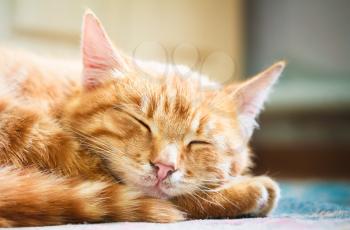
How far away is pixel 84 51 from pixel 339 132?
316 centimetres

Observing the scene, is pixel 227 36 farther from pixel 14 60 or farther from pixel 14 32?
pixel 14 60

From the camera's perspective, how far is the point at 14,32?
2.60 metres

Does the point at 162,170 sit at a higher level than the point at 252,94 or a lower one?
lower

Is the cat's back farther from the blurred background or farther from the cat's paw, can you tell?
the blurred background

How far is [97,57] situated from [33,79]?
21 centimetres

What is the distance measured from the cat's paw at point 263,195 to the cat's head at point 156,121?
8 cm

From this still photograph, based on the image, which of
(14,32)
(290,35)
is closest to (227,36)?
(290,35)

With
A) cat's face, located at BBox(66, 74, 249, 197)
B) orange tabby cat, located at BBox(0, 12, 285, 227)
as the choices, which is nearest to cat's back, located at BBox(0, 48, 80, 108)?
orange tabby cat, located at BBox(0, 12, 285, 227)

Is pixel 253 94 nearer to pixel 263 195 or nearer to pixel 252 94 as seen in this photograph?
pixel 252 94

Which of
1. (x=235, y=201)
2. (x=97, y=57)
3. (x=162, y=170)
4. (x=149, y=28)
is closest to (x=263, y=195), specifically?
(x=235, y=201)

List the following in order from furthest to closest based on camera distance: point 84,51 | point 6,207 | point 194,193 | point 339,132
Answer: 1. point 339,132
2. point 84,51
3. point 194,193
4. point 6,207

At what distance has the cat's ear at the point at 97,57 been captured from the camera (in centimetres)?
133

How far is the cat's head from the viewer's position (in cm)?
121

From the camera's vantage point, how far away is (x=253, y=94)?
149cm
